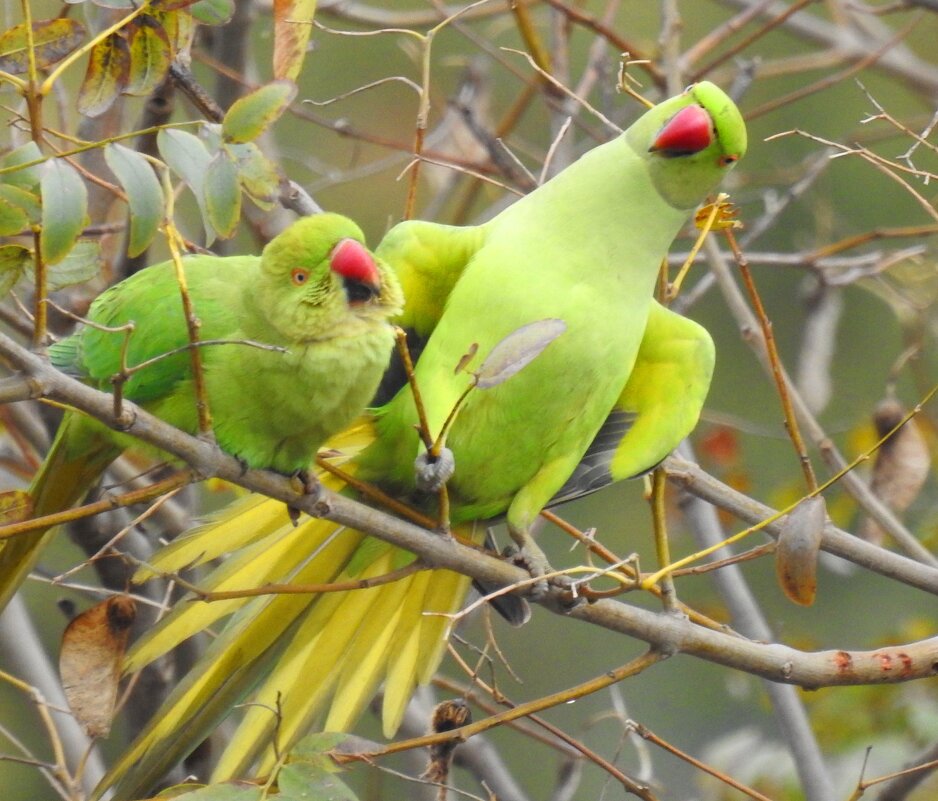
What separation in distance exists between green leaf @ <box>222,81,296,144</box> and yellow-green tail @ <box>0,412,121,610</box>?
576mm

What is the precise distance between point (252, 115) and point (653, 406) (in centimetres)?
101

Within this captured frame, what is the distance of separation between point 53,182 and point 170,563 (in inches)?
28.6

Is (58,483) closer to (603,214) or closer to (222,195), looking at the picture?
(222,195)

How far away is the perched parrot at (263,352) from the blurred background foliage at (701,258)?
45 centimetres

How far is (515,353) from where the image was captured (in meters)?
1.44

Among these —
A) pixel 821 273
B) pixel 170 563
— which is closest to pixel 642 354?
pixel 821 273

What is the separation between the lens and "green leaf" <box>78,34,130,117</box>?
5.20 ft

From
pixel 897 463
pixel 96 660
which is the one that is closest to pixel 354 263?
pixel 96 660

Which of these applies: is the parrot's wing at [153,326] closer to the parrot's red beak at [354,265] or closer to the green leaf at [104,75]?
the parrot's red beak at [354,265]

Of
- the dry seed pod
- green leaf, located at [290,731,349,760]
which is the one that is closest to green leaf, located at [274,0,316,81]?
green leaf, located at [290,731,349,760]

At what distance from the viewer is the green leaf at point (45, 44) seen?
155 cm

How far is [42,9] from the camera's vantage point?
4.28 meters

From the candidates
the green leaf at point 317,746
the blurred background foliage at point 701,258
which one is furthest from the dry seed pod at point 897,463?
the green leaf at point 317,746

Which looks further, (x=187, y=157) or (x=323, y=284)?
(x=323, y=284)
